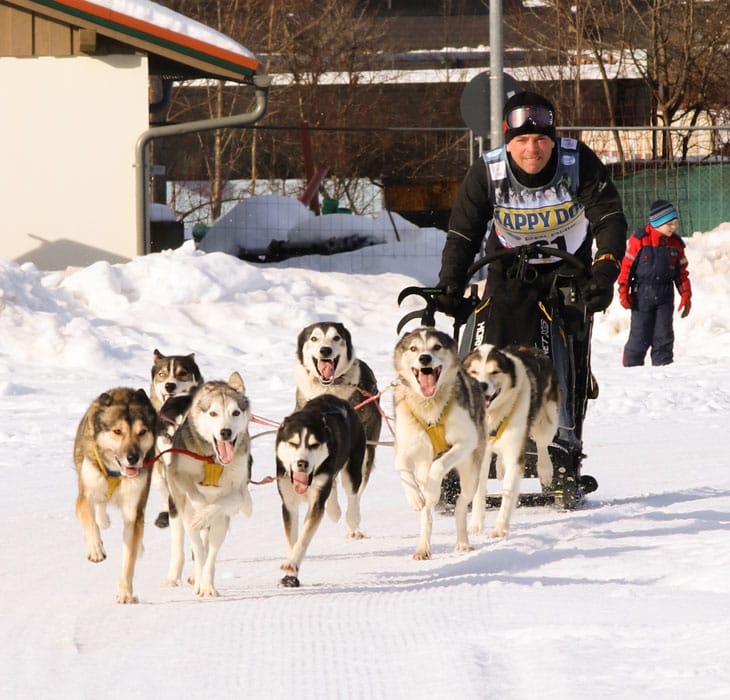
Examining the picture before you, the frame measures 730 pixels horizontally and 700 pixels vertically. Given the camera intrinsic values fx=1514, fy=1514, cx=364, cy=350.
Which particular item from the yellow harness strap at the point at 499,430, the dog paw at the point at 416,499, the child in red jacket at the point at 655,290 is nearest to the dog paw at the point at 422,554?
the dog paw at the point at 416,499

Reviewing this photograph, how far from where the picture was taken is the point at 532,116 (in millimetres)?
6070

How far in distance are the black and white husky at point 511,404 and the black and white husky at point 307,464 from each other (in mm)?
692

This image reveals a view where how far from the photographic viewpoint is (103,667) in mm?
3906

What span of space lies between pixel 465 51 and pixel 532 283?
23423 mm

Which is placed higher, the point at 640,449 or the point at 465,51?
the point at 465,51

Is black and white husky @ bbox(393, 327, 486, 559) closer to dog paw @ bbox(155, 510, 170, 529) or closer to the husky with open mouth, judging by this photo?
the husky with open mouth

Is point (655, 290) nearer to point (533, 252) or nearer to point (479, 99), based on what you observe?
point (479, 99)

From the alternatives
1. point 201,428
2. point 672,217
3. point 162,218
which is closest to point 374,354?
point 672,217

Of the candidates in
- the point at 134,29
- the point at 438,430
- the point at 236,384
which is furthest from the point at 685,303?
the point at 236,384

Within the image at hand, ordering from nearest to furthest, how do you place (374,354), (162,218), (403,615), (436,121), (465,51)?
(403,615) → (374,354) → (162,218) → (436,121) → (465,51)

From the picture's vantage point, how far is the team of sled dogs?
4.99m

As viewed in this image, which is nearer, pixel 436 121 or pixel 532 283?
pixel 532 283

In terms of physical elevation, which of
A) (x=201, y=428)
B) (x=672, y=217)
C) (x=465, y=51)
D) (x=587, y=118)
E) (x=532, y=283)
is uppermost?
(x=465, y=51)

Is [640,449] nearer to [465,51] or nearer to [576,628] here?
[576,628]
